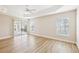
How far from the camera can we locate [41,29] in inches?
395

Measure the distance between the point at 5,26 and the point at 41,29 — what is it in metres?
3.22

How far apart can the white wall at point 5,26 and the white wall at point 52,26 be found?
8.97ft

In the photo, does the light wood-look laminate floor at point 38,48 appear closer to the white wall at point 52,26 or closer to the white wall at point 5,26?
Answer: the white wall at point 52,26

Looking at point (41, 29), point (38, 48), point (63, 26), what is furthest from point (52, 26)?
point (38, 48)

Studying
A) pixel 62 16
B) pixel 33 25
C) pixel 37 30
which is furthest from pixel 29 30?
pixel 62 16

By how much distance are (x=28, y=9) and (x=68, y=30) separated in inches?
106

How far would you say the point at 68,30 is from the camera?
636 centimetres

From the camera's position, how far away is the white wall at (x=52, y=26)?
6.13 metres

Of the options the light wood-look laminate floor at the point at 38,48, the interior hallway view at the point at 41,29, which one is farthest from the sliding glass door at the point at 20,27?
the light wood-look laminate floor at the point at 38,48

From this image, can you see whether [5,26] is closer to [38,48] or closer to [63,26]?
[38,48]

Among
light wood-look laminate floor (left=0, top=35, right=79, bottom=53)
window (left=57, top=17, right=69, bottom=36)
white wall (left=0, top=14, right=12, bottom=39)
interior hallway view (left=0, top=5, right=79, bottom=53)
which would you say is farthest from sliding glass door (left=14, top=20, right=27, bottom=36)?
window (left=57, top=17, right=69, bottom=36)

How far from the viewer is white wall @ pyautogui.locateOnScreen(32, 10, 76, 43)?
6.13 metres

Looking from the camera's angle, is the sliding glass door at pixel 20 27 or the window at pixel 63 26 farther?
the sliding glass door at pixel 20 27
